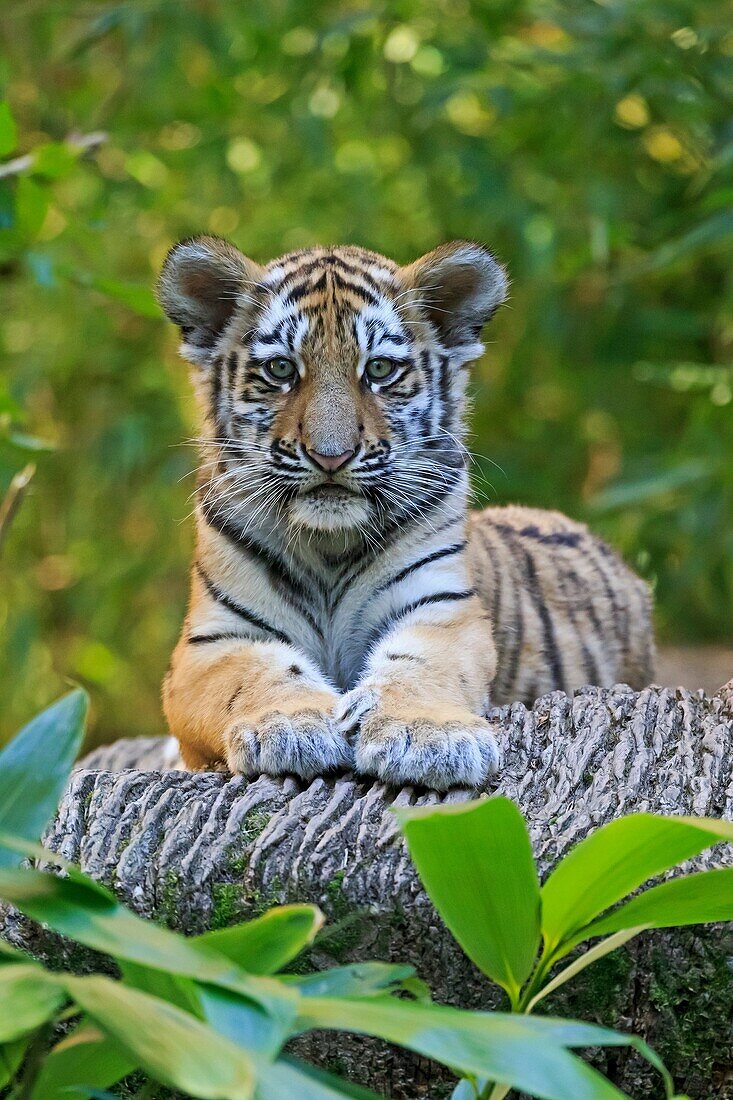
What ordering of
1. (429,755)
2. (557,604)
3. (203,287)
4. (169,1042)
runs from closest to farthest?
(169,1042)
(429,755)
(203,287)
(557,604)

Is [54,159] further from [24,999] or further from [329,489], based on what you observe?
A: [24,999]

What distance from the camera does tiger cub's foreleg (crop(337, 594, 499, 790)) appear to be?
87.5 inches

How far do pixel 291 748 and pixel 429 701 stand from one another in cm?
34

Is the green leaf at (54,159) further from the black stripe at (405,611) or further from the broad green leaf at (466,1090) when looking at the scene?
the broad green leaf at (466,1090)

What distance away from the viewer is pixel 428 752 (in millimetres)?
2221

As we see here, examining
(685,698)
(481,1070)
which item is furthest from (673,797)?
(481,1070)

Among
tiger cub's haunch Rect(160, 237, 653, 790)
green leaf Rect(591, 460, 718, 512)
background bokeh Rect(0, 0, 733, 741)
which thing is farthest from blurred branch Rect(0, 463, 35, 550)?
green leaf Rect(591, 460, 718, 512)

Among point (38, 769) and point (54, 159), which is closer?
point (38, 769)

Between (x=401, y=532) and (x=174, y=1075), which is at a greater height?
(x=401, y=532)

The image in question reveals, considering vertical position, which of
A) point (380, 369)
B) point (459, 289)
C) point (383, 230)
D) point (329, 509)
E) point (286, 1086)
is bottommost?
point (286, 1086)

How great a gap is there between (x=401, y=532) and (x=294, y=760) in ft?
2.96

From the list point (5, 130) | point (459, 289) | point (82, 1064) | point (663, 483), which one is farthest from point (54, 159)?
point (663, 483)

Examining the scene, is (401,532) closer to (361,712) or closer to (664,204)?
(361,712)

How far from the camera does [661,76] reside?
5023 millimetres
